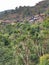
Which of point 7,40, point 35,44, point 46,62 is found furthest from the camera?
point 7,40

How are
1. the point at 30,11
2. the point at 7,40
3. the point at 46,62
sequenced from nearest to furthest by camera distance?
the point at 46,62 < the point at 7,40 < the point at 30,11

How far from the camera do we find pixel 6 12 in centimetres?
7869

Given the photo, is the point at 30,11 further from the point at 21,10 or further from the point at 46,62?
the point at 46,62

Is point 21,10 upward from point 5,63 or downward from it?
downward

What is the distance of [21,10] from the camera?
74.6 metres

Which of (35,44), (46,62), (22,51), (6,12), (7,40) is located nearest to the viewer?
(46,62)

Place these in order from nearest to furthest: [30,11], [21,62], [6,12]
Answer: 1. [21,62]
2. [30,11]
3. [6,12]

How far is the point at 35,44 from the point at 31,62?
3008 millimetres

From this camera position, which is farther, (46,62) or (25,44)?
(25,44)

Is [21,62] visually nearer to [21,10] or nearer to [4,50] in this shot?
[4,50]

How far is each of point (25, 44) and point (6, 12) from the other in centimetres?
5396

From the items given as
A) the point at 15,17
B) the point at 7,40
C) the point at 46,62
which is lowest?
the point at 15,17

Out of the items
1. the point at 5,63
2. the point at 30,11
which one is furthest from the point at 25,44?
the point at 30,11

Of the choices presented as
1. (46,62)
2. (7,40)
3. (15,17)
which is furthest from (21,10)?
(46,62)
